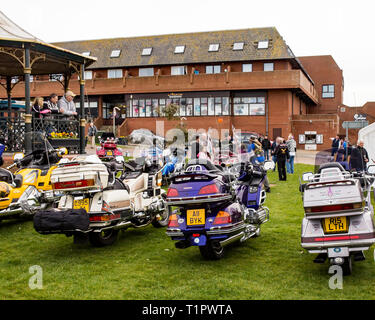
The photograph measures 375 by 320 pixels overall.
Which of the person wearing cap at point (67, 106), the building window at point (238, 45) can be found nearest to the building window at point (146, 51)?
the building window at point (238, 45)

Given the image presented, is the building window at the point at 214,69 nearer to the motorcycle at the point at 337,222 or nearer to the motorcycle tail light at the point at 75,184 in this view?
the motorcycle tail light at the point at 75,184

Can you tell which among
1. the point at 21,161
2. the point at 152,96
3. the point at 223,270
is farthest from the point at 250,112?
the point at 223,270

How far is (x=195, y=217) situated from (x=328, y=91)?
198 feet

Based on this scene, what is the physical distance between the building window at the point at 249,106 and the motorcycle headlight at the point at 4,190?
4059 centimetres

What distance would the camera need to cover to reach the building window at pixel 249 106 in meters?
47.8

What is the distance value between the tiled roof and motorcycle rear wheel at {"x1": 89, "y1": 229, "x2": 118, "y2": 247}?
41.9 m

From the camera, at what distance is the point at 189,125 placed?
163 ft

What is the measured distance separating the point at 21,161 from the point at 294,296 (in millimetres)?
7510

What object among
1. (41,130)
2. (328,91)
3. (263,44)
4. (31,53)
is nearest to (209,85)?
(263,44)

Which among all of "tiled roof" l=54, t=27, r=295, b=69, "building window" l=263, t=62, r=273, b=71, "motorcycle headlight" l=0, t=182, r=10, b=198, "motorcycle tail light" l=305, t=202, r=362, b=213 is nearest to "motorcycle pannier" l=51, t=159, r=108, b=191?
"motorcycle headlight" l=0, t=182, r=10, b=198

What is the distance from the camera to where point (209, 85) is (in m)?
47.6

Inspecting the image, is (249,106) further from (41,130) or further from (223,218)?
(223,218)
